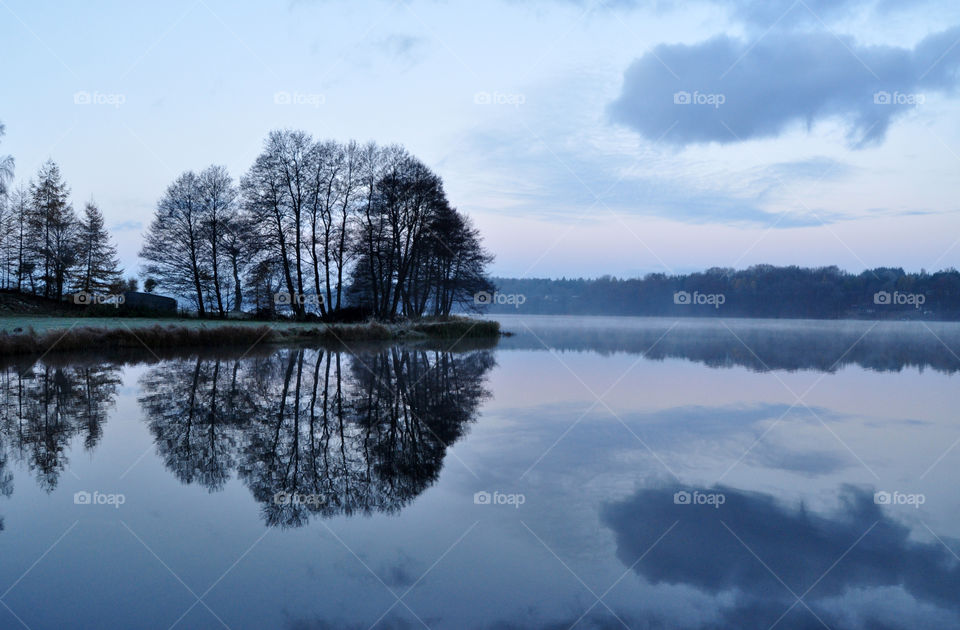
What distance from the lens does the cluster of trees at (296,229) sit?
116ft

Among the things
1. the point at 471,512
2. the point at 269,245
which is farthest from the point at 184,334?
the point at 471,512

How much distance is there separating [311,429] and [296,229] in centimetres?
3049

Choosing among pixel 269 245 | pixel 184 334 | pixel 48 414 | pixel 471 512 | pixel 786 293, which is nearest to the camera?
pixel 471 512

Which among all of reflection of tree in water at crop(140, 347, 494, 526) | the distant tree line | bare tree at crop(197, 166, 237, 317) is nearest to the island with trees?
bare tree at crop(197, 166, 237, 317)

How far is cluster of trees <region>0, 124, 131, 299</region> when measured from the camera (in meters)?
40.4

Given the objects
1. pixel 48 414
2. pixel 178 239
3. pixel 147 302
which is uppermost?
pixel 178 239

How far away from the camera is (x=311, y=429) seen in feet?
25.9

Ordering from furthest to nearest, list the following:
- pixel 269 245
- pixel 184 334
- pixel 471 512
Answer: pixel 269 245 → pixel 184 334 → pixel 471 512

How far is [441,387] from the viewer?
12375 millimetres

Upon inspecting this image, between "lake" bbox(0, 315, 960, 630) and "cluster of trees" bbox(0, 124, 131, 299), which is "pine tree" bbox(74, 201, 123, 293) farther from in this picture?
"lake" bbox(0, 315, 960, 630)

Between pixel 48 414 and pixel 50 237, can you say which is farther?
pixel 50 237

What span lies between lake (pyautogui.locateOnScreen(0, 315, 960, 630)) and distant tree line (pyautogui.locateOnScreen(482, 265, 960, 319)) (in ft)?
241

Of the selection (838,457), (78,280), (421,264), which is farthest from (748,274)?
(838,457)

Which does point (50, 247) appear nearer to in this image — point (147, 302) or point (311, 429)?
point (147, 302)
